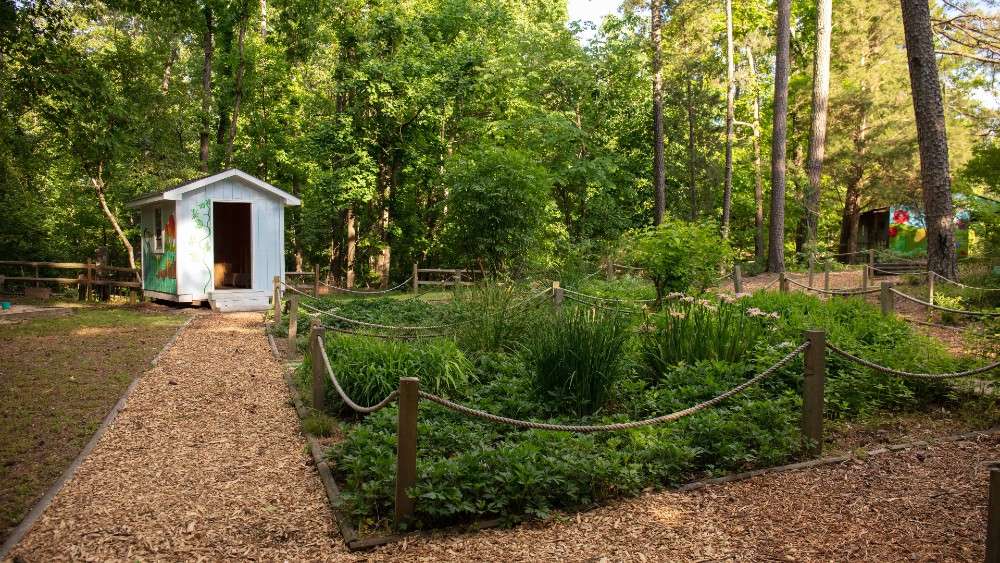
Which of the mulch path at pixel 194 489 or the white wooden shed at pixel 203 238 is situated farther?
the white wooden shed at pixel 203 238

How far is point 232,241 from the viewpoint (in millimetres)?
18031

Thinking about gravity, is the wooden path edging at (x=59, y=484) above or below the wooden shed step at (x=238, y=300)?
below

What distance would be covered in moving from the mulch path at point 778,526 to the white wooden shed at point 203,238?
1274 centimetres

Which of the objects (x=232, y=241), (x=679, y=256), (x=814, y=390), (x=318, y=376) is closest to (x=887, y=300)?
(x=679, y=256)

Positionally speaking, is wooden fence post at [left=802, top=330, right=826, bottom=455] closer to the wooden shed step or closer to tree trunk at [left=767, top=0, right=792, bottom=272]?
the wooden shed step

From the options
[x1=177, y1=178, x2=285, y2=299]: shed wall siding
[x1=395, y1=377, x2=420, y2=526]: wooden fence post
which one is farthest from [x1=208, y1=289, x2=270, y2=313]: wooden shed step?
[x1=395, y1=377, x2=420, y2=526]: wooden fence post

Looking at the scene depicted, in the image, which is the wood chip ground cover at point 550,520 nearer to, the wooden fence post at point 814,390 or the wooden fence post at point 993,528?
the wooden fence post at point 814,390

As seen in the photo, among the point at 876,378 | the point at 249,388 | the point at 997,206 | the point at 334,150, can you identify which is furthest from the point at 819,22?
the point at 249,388

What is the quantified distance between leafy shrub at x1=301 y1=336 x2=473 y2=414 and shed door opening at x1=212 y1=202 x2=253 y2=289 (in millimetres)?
12383

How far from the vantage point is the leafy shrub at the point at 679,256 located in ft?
34.0

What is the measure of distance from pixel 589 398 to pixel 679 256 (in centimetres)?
554

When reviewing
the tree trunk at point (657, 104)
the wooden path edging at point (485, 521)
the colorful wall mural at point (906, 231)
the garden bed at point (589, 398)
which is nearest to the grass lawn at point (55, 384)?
the wooden path edging at point (485, 521)

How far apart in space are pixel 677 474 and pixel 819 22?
697 inches

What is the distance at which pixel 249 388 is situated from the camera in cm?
727
